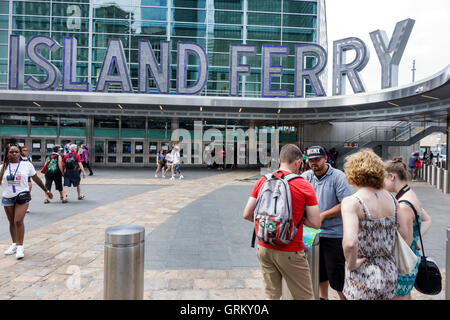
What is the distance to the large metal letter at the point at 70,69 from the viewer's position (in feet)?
65.5

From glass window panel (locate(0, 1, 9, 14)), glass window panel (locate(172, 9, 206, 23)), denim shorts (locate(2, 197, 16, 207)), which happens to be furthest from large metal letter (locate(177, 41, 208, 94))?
glass window panel (locate(0, 1, 9, 14))

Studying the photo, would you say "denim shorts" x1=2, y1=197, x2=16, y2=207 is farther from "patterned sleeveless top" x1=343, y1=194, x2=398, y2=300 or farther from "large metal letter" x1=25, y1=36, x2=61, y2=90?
"large metal letter" x1=25, y1=36, x2=61, y2=90

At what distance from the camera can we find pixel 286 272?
273 cm

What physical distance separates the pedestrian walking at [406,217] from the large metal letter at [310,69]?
18767 millimetres

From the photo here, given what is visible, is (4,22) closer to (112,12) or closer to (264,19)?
(112,12)

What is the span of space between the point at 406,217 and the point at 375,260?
1.81 ft

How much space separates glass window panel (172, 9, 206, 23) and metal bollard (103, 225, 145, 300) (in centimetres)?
2815

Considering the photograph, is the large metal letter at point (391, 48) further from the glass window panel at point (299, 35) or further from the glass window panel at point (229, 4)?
the glass window panel at point (229, 4)

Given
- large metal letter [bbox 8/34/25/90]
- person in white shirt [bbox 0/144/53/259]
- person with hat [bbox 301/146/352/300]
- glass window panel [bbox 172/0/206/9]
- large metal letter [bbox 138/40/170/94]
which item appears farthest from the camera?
glass window panel [bbox 172/0/206/9]

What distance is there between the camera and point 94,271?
14.8 feet

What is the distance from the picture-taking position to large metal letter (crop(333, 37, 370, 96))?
19859 mm

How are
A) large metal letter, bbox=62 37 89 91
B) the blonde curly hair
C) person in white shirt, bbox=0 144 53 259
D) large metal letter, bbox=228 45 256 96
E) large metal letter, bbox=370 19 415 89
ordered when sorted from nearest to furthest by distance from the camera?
the blonde curly hair, person in white shirt, bbox=0 144 53 259, large metal letter, bbox=370 19 415 89, large metal letter, bbox=62 37 89 91, large metal letter, bbox=228 45 256 96
